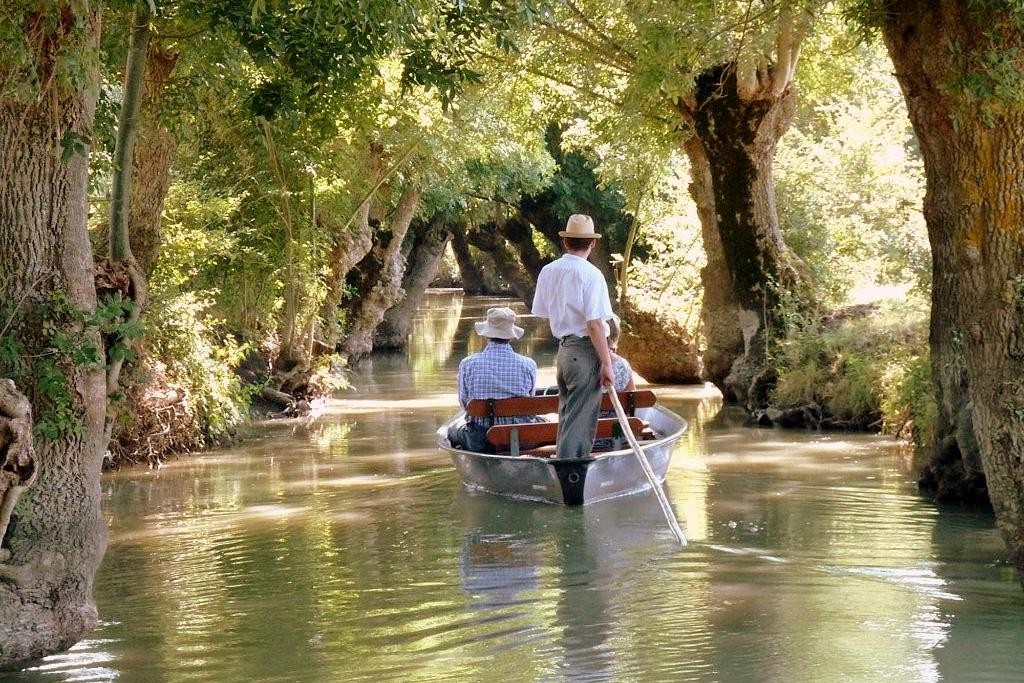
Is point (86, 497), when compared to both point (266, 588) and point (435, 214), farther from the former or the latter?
point (435, 214)

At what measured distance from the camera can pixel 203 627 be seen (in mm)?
8023

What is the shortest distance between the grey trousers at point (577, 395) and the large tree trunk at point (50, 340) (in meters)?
4.56

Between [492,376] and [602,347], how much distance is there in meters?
2.26

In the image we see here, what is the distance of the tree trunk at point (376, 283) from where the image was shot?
32406 millimetres

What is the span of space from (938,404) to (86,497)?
7.37m

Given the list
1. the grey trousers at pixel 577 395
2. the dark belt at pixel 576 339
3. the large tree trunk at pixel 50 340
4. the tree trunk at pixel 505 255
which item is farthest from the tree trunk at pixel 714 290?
the tree trunk at pixel 505 255

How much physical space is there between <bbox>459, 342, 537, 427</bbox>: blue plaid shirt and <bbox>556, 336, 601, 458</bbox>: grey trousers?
1.50 meters

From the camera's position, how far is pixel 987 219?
7.46 m

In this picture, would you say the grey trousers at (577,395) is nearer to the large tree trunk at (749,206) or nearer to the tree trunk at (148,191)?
the tree trunk at (148,191)

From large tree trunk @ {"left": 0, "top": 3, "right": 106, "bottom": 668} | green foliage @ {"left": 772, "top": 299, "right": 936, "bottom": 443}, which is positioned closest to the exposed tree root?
large tree trunk @ {"left": 0, "top": 3, "right": 106, "bottom": 668}

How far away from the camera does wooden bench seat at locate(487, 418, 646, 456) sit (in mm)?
12258

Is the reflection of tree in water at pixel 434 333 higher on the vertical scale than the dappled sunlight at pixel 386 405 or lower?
higher

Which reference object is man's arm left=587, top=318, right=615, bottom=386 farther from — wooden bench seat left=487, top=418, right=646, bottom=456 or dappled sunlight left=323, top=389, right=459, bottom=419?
dappled sunlight left=323, top=389, right=459, bottom=419

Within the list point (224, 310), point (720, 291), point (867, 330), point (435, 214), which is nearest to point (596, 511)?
point (867, 330)
